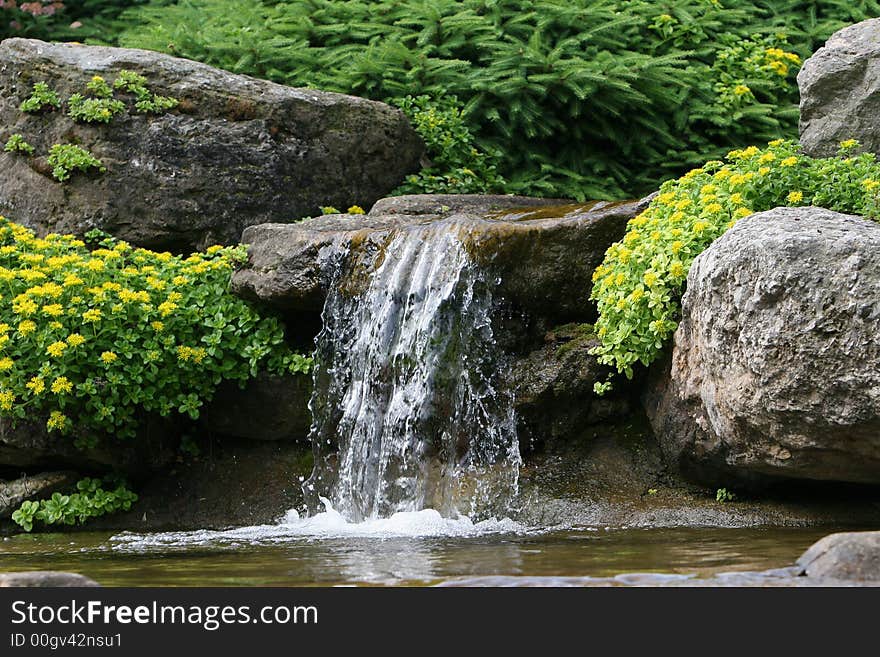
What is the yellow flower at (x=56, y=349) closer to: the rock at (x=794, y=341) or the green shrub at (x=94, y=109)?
the green shrub at (x=94, y=109)

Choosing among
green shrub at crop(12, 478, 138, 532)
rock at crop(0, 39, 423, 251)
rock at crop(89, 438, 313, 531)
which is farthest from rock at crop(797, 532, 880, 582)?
rock at crop(0, 39, 423, 251)

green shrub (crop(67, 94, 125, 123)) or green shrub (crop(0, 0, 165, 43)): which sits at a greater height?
green shrub (crop(0, 0, 165, 43))

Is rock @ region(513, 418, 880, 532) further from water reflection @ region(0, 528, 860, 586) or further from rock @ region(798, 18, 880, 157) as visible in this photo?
rock @ region(798, 18, 880, 157)

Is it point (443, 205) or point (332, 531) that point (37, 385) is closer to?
point (332, 531)

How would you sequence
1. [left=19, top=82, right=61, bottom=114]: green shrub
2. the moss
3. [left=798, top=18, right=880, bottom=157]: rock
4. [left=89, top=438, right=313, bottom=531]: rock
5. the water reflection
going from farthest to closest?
[left=19, top=82, right=61, bottom=114]: green shrub, [left=798, top=18, right=880, bottom=157]: rock, [left=89, top=438, right=313, bottom=531]: rock, the moss, the water reflection

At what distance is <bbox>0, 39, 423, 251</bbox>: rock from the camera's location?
26.5ft

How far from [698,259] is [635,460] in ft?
4.10

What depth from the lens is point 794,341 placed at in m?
4.59

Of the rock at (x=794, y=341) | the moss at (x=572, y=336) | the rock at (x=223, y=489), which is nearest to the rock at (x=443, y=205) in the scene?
the moss at (x=572, y=336)

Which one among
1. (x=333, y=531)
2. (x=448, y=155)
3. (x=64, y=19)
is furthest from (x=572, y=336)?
(x=64, y=19)

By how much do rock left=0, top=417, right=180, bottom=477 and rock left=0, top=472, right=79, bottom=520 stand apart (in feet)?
0.25

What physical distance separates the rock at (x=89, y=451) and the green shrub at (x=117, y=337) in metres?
0.08

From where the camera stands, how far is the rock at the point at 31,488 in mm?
6207

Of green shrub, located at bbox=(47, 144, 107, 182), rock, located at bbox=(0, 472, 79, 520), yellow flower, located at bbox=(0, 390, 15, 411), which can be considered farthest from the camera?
green shrub, located at bbox=(47, 144, 107, 182)
